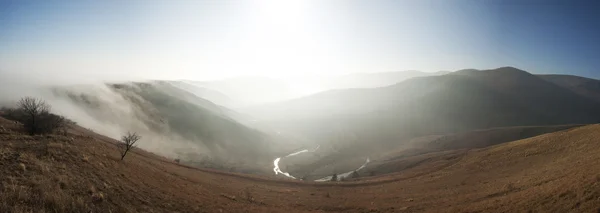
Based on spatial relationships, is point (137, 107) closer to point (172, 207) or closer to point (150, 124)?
point (150, 124)

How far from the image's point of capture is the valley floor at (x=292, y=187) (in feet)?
59.9

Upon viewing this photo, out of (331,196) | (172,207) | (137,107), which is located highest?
(137,107)

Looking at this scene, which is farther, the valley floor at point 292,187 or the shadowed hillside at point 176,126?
the shadowed hillside at point 176,126

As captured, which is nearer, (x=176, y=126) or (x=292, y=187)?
(x=292, y=187)

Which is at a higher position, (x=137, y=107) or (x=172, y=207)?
(x=137, y=107)

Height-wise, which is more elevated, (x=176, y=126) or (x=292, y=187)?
(x=176, y=126)

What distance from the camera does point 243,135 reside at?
181 m

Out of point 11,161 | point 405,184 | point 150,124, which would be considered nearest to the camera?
point 11,161


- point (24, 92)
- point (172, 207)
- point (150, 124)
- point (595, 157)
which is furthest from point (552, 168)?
point (24, 92)

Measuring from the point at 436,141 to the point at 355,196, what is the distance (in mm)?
119281

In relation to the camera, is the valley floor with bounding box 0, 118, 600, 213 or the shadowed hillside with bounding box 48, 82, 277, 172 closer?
the valley floor with bounding box 0, 118, 600, 213

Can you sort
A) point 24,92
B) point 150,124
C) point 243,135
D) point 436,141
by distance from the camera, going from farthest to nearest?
1. point 243,135
2. point 436,141
3. point 150,124
4. point 24,92

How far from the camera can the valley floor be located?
18250 mm

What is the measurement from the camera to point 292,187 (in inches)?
2197
